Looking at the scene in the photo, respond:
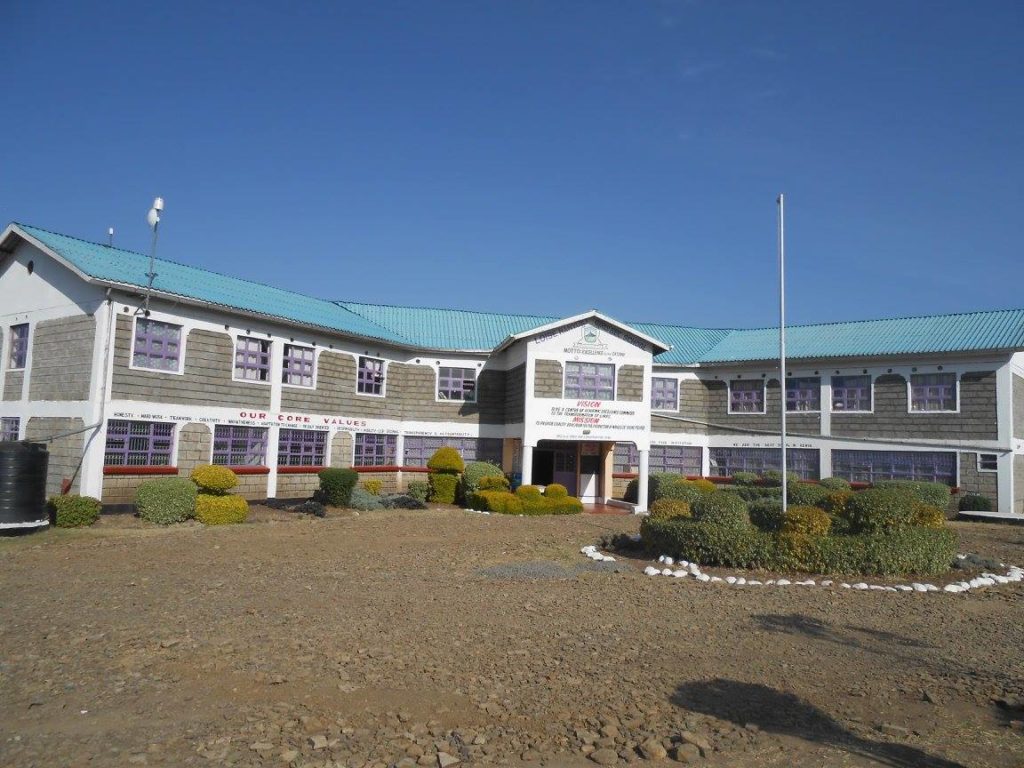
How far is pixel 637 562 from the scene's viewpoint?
14750 mm

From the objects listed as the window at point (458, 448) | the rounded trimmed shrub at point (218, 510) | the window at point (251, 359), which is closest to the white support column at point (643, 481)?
the window at point (458, 448)

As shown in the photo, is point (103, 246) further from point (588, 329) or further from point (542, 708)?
point (542, 708)

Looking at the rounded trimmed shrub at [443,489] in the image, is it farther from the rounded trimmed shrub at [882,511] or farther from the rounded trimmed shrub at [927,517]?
the rounded trimmed shrub at [927,517]

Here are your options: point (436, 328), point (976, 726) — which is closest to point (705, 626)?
point (976, 726)

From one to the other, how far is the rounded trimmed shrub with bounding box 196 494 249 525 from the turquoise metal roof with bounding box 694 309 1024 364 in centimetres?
1926

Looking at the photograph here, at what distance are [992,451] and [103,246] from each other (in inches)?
1100

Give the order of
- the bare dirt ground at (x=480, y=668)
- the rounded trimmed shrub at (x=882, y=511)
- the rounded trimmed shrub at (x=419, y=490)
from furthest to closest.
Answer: the rounded trimmed shrub at (x=419, y=490) → the rounded trimmed shrub at (x=882, y=511) → the bare dirt ground at (x=480, y=668)

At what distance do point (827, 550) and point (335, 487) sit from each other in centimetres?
1450

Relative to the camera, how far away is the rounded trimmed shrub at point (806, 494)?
23.6 metres

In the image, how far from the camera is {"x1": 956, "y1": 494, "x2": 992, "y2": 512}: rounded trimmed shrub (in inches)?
Answer: 966

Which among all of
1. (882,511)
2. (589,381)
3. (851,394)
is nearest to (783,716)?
(882,511)

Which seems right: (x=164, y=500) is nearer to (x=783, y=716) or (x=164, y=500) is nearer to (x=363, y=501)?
(x=363, y=501)

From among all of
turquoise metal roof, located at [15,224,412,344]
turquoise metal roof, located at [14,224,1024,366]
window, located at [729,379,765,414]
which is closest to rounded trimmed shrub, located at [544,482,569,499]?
turquoise metal roof, located at [14,224,1024,366]

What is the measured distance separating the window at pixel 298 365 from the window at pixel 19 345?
6802 millimetres
